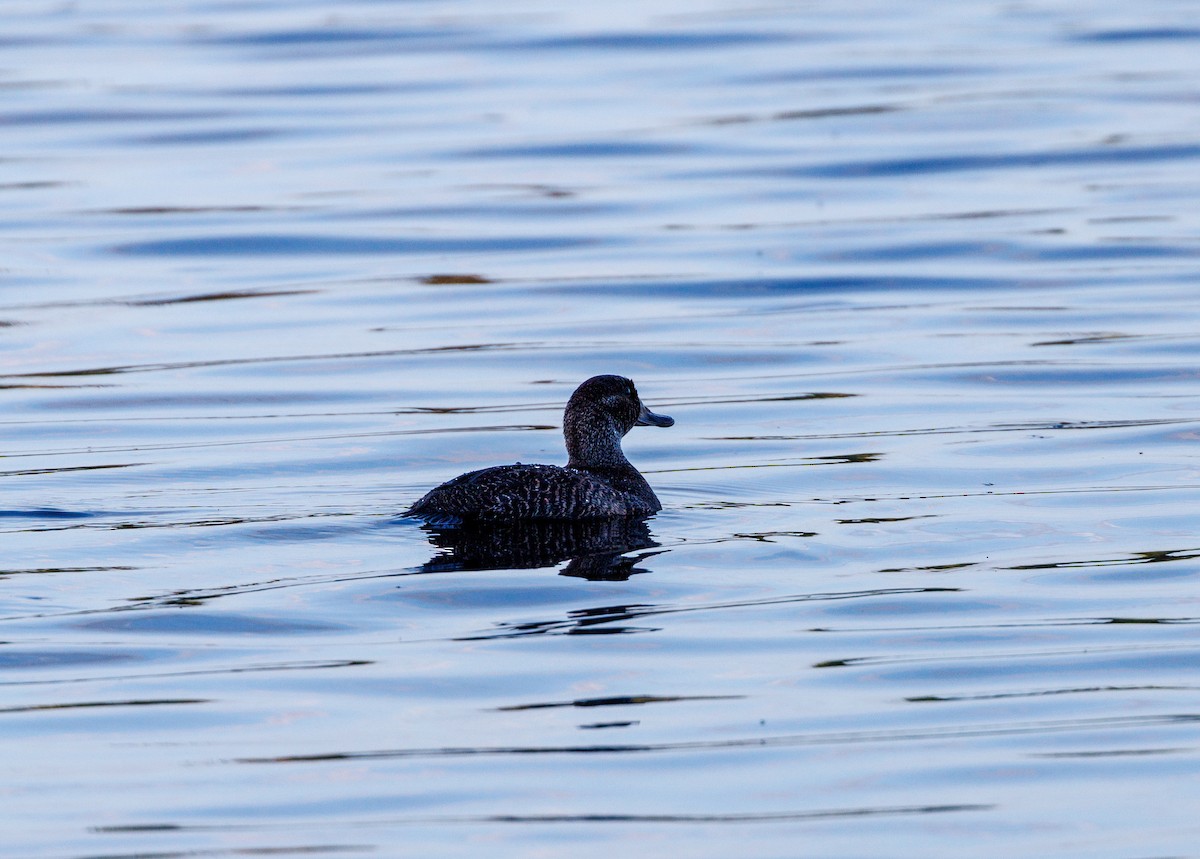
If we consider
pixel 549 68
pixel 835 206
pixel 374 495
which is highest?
pixel 549 68

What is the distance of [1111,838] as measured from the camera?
22.9 feet

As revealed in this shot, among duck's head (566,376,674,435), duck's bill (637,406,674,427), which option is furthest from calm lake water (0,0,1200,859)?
duck's head (566,376,674,435)

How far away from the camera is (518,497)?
10961 mm

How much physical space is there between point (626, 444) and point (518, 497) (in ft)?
10.7

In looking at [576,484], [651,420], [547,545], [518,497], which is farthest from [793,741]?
[651,420]

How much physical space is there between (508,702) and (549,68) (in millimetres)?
21914

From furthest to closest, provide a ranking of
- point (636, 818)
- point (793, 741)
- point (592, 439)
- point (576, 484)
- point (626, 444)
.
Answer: point (626, 444), point (592, 439), point (576, 484), point (793, 741), point (636, 818)

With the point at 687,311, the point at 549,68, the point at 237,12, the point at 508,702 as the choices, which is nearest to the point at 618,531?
the point at 508,702

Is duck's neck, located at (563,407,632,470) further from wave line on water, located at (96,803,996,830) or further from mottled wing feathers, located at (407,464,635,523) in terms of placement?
wave line on water, located at (96,803,996,830)

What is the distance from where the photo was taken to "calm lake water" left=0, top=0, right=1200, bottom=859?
751 centimetres

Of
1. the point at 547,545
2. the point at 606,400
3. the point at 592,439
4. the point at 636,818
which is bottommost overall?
the point at 636,818

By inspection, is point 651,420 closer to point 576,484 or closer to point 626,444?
point 576,484

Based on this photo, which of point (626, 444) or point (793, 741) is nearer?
point (793, 741)

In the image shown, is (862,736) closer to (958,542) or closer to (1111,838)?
(1111,838)
